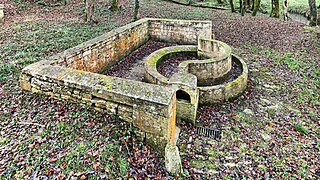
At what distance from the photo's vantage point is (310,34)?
47.6 feet

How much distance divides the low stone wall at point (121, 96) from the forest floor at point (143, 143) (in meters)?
0.23

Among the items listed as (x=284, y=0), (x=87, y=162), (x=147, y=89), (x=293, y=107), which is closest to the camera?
(x=87, y=162)

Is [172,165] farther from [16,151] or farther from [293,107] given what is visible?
[293,107]

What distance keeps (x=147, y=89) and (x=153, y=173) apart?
1.68 meters

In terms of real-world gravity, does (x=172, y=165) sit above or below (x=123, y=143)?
below

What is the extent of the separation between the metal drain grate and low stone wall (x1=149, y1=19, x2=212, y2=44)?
257 inches

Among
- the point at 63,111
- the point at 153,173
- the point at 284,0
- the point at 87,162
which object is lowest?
the point at 153,173

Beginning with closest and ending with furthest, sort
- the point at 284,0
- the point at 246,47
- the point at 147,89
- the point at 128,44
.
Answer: the point at 147,89 < the point at 128,44 < the point at 246,47 < the point at 284,0

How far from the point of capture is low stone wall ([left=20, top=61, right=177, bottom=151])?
4.37 metres

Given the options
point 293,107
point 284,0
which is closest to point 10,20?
point 293,107

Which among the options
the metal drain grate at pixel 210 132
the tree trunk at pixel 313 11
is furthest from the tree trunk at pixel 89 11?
the tree trunk at pixel 313 11

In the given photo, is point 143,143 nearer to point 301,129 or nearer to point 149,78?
point 149,78

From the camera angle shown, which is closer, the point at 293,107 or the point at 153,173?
the point at 153,173

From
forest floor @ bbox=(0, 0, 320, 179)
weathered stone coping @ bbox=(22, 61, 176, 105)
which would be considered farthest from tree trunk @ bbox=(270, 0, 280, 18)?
weathered stone coping @ bbox=(22, 61, 176, 105)
